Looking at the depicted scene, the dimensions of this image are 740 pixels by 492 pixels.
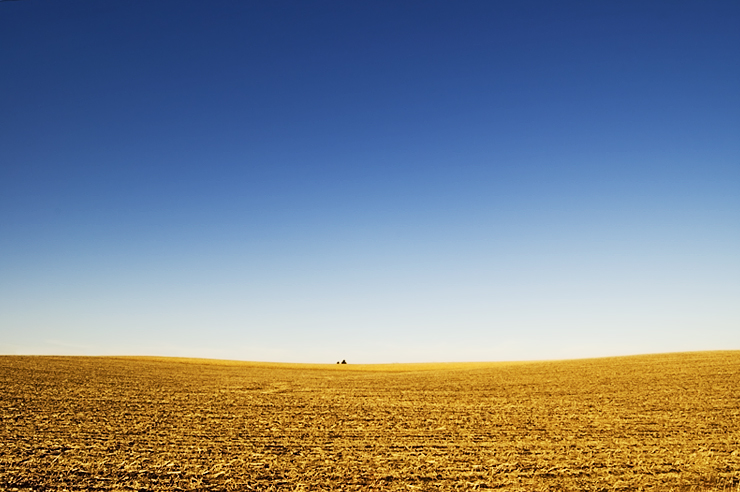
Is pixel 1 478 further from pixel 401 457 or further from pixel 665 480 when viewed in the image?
pixel 665 480

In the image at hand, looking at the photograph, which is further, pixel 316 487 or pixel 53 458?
pixel 53 458

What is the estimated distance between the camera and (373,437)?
47.6 feet

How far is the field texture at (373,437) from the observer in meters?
10.8

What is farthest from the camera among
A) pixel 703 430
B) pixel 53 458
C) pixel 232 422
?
pixel 232 422

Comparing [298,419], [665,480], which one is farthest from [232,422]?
[665,480]

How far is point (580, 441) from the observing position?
46.2ft

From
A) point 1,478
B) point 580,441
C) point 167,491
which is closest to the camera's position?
point 167,491

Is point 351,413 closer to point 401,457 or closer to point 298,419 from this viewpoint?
point 298,419

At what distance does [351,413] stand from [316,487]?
332 inches

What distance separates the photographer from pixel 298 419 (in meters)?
17.3

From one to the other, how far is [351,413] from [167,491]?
9472mm

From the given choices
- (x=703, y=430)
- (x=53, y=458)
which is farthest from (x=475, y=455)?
(x=53, y=458)

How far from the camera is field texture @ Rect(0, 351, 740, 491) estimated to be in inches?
424

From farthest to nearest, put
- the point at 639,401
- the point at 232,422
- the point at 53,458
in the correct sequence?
the point at 639,401 < the point at 232,422 < the point at 53,458
